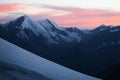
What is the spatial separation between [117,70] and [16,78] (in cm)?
11040

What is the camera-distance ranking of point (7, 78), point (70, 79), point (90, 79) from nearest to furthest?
point (7, 78) < point (70, 79) < point (90, 79)

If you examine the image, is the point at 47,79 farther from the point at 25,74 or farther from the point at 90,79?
the point at 90,79

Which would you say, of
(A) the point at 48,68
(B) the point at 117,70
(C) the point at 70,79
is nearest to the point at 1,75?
(C) the point at 70,79

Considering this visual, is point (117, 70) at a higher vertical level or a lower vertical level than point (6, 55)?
lower

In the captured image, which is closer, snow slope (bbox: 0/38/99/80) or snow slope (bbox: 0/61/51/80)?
snow slope (bbox: 0/61/51/80)

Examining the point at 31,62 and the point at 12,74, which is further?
the point at 31,62

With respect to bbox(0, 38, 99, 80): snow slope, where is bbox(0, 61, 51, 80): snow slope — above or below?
above

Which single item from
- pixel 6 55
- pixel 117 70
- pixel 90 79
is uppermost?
pixel 6 55

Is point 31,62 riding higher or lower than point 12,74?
lower

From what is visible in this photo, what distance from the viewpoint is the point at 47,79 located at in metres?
5.76

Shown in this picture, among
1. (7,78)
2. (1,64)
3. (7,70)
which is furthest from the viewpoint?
(1,64)

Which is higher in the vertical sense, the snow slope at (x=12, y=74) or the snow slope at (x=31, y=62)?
the snow slope at (x=12, y=74)

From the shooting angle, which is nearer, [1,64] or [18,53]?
[1,64]

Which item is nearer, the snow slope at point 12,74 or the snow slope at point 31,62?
the snow slope at point 12,74
